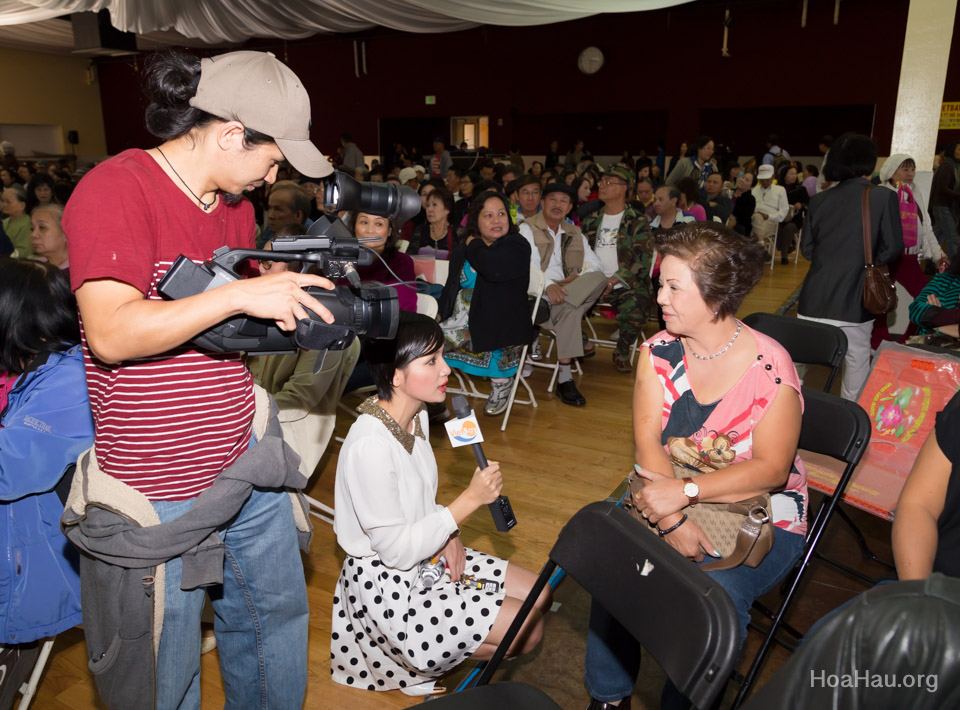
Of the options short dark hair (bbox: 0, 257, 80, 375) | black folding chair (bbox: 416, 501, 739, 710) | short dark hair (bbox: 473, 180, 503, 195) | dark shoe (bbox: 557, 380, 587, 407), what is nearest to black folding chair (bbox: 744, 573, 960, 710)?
black folding chair (bbox: 416, 501, 739, 710)

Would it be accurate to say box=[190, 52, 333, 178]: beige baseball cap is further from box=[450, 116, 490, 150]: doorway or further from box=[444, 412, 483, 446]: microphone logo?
box=[450, 116, 490, 150]: doorway

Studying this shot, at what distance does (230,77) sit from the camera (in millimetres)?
1135

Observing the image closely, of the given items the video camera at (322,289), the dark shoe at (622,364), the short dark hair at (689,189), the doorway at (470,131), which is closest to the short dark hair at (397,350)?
the video camera at (322,289)

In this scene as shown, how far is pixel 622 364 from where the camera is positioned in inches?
204

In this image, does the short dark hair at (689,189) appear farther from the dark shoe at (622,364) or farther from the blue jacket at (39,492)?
the blue jacket at (39,492)

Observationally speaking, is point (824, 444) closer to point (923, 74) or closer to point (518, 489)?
point (518, 489)

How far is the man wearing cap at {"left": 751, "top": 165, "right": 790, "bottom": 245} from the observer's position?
344 inches

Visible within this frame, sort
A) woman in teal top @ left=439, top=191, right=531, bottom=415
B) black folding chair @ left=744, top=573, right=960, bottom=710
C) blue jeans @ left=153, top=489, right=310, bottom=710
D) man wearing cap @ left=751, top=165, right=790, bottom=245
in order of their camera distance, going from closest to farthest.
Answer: black folding chair @ left=744, top=573, right=960, bottom=710 < blue jeans @ left=153, top=489, right=310, bottom=710 < woman in teal top @ left=439, top=191, right=531, bottom=415 < man wearing cap @ left=751, top=165, right=790, bottom=245

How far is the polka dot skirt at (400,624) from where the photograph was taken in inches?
68.4

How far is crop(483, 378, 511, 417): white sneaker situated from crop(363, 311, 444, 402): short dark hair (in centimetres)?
232

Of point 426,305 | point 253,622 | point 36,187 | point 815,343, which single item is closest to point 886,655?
point 253,622

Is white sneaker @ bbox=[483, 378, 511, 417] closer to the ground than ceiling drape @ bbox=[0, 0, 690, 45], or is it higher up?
closer to the ground

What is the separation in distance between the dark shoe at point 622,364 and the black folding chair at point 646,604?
12.7 ft

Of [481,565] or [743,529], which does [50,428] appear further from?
[743,529]
